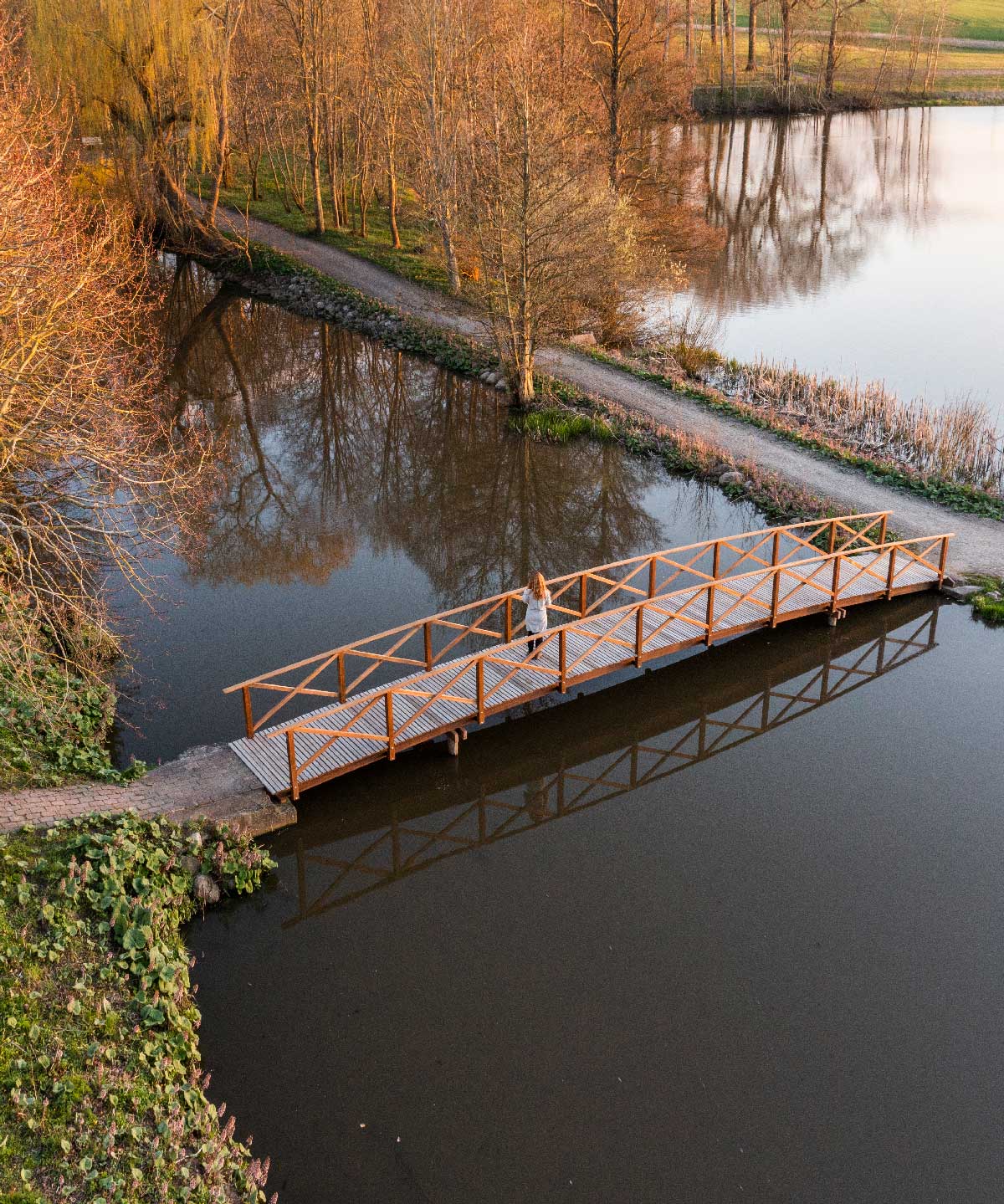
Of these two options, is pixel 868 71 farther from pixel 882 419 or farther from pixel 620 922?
pixel 620 922

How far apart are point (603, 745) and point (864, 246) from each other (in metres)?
30.3

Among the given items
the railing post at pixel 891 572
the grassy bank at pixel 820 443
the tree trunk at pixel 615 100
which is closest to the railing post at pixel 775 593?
the railing post at pixel 891 572

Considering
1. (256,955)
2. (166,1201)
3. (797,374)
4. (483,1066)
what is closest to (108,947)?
(256,955)

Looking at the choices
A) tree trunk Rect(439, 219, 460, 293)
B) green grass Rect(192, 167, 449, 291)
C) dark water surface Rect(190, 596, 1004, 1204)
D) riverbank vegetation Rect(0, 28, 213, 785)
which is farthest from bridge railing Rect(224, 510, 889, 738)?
green grass Rect(192, 167, 449, 291)

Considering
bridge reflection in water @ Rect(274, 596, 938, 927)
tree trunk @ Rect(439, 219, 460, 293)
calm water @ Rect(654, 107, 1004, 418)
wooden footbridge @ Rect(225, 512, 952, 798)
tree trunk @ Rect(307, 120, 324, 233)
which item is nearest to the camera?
bridge reflection in water @ Rect(274, 596, 938, 927)

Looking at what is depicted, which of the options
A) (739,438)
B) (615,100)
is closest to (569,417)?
(739,438)

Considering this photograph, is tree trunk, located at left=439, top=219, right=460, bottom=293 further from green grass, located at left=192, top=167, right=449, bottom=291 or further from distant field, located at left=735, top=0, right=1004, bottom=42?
distant field, located at left=735, top=0, right=1004, bottom=42

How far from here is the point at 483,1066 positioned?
9352mm

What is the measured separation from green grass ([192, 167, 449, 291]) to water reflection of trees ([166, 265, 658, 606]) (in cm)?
467

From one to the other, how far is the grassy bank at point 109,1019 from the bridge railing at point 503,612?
2260mm

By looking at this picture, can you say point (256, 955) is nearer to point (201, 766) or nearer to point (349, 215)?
point (201, 766)

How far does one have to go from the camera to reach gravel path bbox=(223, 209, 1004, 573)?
1878cm

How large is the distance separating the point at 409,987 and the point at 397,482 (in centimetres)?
1310

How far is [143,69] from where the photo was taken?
31641 millimetres
